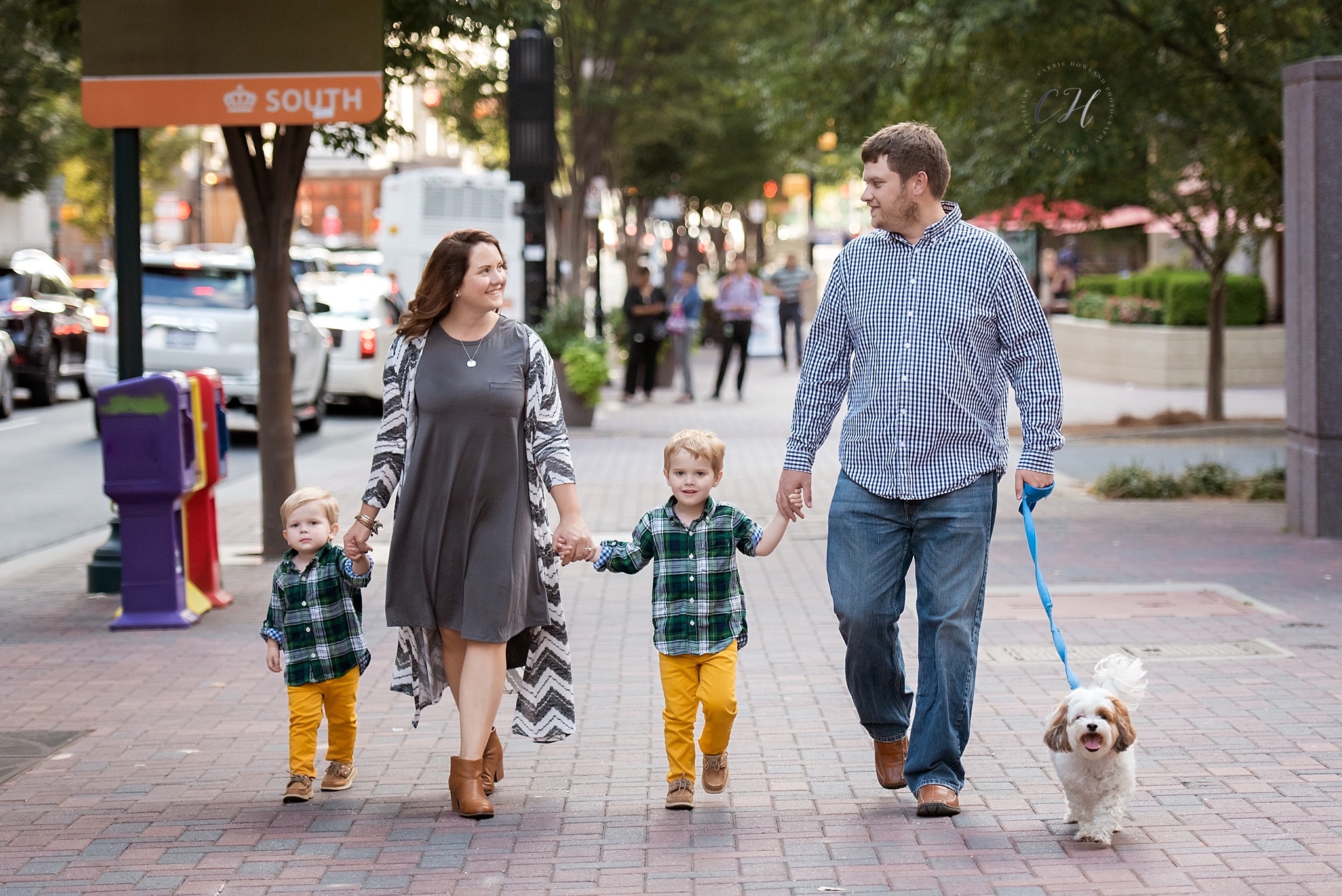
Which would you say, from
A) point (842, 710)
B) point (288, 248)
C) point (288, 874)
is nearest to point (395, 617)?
point (288, 874)

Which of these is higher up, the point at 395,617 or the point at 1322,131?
the point at 1322,131

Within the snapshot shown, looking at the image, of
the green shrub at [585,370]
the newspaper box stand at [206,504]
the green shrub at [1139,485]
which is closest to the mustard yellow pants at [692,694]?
the newspaper box stand at [206,504]

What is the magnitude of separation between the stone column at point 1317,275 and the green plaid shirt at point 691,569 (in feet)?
20.6

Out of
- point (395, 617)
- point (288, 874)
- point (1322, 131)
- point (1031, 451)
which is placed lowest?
point (288, 874)

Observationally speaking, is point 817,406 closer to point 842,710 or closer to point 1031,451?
point 1031,451

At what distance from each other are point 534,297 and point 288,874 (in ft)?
51.3

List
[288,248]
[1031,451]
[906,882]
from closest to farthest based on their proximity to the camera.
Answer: [906,882] < [1031,451] < [288,248]

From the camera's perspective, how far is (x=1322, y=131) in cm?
1004

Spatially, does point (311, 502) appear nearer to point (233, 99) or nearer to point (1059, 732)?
point (1059, 732)

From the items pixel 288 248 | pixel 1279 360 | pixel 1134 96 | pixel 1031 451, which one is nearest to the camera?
pixel 1031 451

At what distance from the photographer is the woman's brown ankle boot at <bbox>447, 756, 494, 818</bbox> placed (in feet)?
16.3

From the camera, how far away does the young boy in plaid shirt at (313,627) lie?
5.19m

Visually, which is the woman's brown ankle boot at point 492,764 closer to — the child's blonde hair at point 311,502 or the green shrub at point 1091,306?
the child's blonde hair at point 311,502

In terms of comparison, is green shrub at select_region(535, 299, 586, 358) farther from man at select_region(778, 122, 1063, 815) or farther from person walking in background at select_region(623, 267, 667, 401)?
man at select_region(778, 122, 1063, 815)
